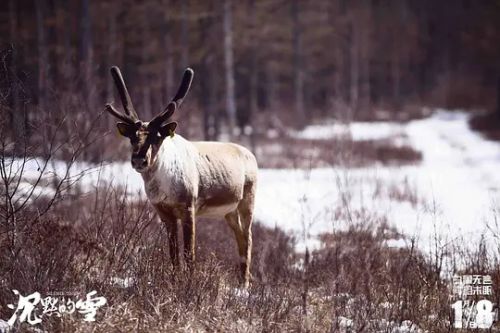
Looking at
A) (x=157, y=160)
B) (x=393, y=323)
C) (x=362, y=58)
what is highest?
(x=362, y=58)

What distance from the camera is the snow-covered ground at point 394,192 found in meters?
8.90

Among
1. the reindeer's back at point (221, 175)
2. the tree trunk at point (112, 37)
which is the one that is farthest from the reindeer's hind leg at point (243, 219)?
the tree trunk at point (112, 37)

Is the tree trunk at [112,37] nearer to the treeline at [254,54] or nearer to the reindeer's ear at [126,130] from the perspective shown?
the treeline at [254,54]

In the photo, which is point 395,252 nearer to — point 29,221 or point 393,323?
point 393,323

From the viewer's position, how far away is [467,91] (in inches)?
1521

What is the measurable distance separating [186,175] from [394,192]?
6804 millimetres

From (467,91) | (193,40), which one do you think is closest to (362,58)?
(467,91)

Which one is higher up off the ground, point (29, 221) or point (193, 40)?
point (193, 40)

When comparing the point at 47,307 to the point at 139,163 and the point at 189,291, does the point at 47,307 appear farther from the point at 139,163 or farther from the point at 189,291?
the point at 139,163

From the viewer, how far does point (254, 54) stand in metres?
28.2

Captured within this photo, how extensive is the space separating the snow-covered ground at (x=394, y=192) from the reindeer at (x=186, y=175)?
58 centimetres

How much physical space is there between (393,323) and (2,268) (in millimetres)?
3296

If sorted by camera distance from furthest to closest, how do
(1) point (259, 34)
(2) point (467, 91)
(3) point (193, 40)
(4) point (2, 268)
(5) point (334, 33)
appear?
(5) point (334, 33)
(2) point (467, 91)
(3) point (193, 40)
(1) point (259, 34)
(4) point (2, 268)

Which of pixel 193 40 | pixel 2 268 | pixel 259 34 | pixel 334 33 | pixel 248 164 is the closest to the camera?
pixel 2 268
